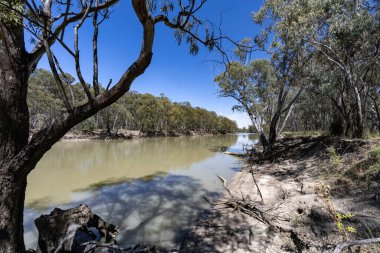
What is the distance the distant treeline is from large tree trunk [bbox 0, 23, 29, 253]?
27775 mm

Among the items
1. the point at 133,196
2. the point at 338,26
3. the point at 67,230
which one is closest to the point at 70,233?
the point at 67,230

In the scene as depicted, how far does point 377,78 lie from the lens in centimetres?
1270

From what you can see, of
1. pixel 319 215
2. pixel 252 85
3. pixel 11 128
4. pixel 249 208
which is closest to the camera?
pixel 11 128

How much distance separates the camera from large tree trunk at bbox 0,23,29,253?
2.24 metres

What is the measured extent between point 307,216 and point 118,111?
114 ft

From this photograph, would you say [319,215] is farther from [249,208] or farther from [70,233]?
[70,233]

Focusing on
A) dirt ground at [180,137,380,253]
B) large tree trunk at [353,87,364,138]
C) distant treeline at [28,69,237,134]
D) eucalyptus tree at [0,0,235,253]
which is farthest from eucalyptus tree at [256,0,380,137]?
distant treeline at [28,69,237,134]

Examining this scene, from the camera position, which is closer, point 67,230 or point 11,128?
point 11,128

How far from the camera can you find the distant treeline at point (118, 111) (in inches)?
1302

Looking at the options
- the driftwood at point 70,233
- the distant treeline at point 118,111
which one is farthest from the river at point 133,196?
the distant treeline at point 118,111

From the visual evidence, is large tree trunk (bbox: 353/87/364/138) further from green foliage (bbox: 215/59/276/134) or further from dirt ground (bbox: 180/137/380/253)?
green foliage (bbox: 215/59/276/134)

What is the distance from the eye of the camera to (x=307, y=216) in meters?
3.95

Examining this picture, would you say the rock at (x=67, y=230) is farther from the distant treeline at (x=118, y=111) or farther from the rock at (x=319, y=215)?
the distant treeline at (x=118, y=111)

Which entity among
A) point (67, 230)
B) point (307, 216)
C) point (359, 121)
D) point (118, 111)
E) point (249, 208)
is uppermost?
point (118, 111)
